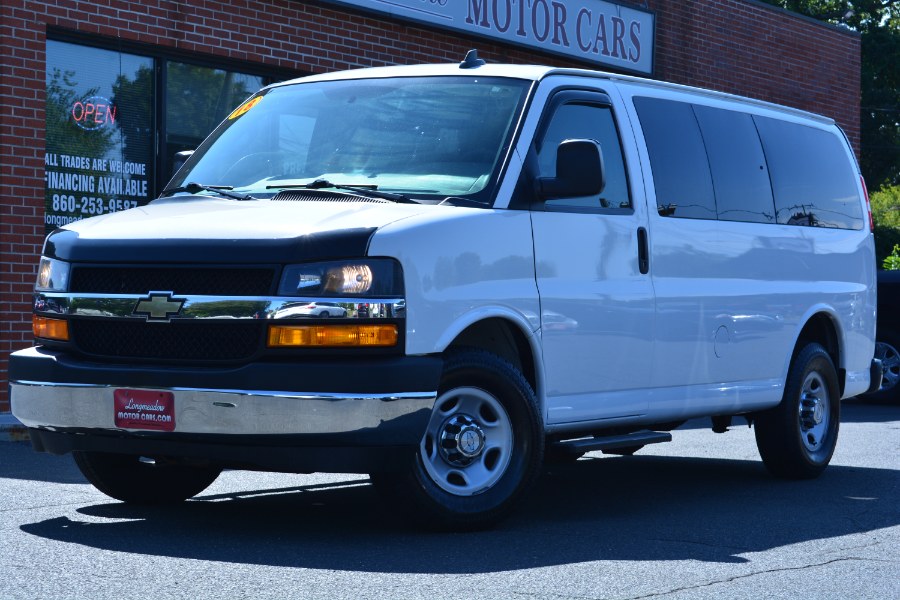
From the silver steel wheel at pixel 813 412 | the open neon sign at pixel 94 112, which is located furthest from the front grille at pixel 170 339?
the open neon sign at pixel 94 112

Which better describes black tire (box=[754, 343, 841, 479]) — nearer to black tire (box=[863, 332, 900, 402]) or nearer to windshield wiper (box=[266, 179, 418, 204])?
windshield wiper (box=[266, 179, 418, 204])

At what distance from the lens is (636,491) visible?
867 centimetres

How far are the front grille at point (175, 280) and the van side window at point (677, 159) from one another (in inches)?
104

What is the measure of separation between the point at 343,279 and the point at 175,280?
29.1 inches

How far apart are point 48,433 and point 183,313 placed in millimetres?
940

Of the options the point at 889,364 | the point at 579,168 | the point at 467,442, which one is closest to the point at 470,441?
the point at 467,442

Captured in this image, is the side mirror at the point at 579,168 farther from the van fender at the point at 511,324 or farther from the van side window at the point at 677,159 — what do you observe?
the van side window at the point at 677,159

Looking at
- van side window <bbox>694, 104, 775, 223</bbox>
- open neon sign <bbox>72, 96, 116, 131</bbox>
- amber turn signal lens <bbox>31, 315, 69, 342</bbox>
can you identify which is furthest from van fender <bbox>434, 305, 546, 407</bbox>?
open neon sign <bbox>72, 96, 116, 131</bbox>

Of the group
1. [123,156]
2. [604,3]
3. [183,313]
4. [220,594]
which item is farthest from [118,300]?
[604,3]

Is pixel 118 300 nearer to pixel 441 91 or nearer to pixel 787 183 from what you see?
pixel 441 91

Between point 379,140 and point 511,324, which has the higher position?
point 379,140

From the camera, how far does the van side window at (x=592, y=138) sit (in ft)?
23.9

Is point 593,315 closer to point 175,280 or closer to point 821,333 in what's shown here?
point 175,280

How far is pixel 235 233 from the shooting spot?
20.5 ft
